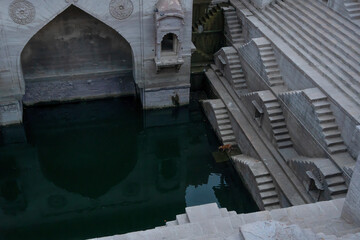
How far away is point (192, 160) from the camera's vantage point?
1338 centimetres

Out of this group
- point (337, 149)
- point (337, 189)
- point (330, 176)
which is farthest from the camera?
point (337, 149)

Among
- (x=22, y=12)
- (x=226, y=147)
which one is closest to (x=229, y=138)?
(x=226, y=147)

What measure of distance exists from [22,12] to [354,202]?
9.24m

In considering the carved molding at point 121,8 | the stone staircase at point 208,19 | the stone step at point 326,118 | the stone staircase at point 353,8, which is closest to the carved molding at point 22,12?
the carved molding at point 121,8

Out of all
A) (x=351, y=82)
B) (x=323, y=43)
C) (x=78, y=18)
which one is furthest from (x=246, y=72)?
(x=78, y=18)

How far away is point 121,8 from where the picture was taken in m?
12.8

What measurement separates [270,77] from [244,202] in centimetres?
345

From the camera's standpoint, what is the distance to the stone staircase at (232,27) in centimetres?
1515

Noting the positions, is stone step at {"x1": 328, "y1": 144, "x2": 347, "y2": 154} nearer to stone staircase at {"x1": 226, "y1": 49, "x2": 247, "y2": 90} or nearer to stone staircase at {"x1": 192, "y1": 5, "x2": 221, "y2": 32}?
stone staircase at {"x1": 226, "y1": 49, "x2": 247, "y2": 90}

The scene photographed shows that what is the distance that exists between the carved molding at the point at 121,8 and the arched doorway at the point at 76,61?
1.45 metres

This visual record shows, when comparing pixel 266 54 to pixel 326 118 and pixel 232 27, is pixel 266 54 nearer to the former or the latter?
pixel 232 27

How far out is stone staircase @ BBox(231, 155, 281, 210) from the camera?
11203 mm

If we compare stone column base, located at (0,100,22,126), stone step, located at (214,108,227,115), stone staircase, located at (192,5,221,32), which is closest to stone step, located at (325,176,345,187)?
stone step, located at (214,108,227,115)

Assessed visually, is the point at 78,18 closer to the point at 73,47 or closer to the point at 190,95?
the point at 73,47
